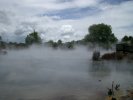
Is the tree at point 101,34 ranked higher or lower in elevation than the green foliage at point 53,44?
higher

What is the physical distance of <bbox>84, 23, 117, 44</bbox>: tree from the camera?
10127cm

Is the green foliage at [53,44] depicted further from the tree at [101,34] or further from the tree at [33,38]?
the tree at [101,34]

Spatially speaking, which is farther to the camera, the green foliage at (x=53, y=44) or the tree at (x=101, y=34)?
the green foliage at (x=53, y=44)

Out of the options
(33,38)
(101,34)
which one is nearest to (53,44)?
(33,38)

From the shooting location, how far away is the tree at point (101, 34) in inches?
3987

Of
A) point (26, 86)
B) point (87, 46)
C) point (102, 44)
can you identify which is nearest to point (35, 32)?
point (87, 46)

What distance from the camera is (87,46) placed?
112 meters

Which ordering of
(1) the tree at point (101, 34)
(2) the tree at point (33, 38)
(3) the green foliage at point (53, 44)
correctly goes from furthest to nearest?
(3) the green foliage at point (53, 44)
(2) the tree at point (33, 38)
(1) the tree at point (101, 34)

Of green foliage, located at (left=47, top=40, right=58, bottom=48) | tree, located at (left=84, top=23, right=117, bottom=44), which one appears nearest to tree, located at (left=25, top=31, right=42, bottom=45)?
green foliage, located at (left=47, top=40, right=58, bottom=48)

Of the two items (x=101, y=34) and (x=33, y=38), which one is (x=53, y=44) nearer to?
(x=33, y=38)

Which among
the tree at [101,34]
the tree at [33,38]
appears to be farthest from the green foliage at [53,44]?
the tree at [101,34]

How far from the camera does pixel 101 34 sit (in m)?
102

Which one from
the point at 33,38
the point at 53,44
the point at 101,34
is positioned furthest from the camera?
the point at 53,44

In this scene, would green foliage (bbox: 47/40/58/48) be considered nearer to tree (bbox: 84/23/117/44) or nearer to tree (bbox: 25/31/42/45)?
tree (bbox: 25/31/42/45)
